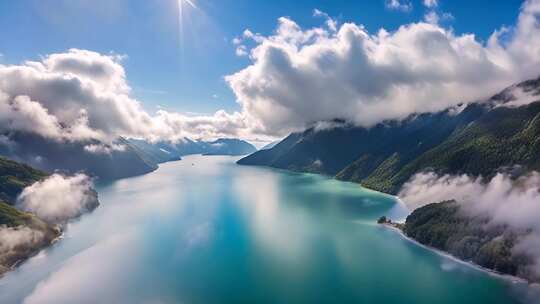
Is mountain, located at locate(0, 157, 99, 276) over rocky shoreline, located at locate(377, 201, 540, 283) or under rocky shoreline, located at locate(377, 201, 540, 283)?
under

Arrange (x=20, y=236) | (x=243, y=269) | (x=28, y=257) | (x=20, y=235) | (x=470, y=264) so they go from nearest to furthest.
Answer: (x=243, y=269) < (x=470, y=264) < (x=28, y=257) < (x=20, y=236) < (x=20, y=235)

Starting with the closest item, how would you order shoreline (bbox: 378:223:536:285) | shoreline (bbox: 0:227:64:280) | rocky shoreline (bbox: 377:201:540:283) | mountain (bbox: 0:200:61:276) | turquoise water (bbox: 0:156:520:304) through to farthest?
1. turquoise water (bbox: 0:156:520:304)
2. shoreline (bbox: 378:223:536:285)
3. rocky shoreline (bbox: 377:201:540:283)
4. shoreline (bbox: 0:227:64:280)
5. mountain (bbox: 0:200:61:276)

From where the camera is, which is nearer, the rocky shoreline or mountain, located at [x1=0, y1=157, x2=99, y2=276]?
the rocky shoreline

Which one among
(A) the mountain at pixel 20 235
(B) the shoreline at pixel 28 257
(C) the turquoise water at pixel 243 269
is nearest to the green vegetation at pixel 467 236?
(C) the turquoise water at pixel 243 269

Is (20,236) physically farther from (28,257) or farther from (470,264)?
(470,264)

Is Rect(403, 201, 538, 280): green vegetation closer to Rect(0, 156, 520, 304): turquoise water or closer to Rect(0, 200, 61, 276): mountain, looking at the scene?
Rect(0, 156, 520, 304): turquoise water

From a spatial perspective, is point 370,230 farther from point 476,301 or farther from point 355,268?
Answer: point 476,301

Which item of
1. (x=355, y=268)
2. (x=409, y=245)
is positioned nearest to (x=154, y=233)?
(x=355, y=268)

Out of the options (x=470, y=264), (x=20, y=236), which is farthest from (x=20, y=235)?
(x=470, y=264)

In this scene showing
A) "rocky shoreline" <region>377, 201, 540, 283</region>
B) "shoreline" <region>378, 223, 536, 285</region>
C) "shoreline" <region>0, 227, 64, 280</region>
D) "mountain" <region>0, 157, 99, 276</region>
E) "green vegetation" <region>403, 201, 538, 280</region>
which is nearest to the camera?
"shoreline" <region>378, 223, 536, 285</region>

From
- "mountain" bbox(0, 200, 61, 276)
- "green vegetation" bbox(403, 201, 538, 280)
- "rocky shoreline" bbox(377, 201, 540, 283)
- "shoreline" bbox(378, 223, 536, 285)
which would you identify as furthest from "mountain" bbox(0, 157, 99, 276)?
"green vegetation" bbox(403, 201, 538, 280)

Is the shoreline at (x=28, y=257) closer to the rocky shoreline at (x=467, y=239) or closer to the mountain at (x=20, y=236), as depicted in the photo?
the mountain at (x=20, y=236)
